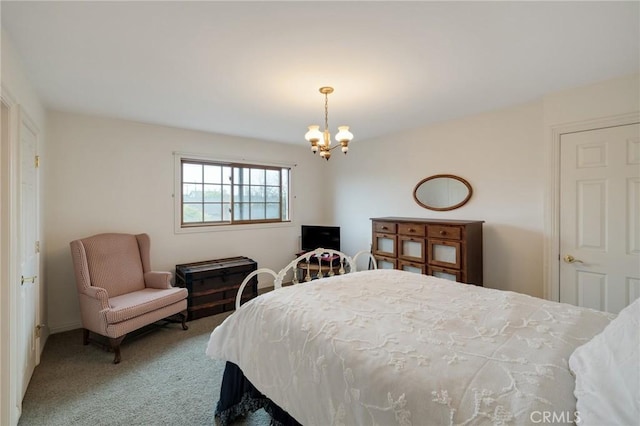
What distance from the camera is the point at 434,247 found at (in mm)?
3387

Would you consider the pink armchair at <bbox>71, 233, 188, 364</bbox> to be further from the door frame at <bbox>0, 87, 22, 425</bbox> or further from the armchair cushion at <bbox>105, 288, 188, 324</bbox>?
the door frame at <bbox>0, 87, 22, 425</bbox>

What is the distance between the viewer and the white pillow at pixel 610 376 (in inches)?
30.2

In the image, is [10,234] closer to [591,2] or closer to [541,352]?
[541,352]

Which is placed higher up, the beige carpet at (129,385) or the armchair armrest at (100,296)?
the armchair armrest at (100,296)

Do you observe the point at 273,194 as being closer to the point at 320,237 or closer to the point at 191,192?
the point at 320,237

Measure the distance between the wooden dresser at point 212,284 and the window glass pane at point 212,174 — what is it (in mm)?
1207

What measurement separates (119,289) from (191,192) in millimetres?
1546

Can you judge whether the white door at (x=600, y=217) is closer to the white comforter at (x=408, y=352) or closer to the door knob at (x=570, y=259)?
the door knob at (x=570, y=259)

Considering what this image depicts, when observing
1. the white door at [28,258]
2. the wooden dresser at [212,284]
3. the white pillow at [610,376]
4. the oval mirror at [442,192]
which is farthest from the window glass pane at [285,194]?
the white pillow at [610,376]

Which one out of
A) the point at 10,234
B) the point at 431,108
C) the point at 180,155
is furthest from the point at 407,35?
the point at 180,155

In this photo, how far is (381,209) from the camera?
462 cm

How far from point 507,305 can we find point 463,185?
2256mm

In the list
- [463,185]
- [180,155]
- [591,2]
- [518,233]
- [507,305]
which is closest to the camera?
[591,2]

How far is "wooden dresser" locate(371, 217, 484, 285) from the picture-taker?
3.16 m
